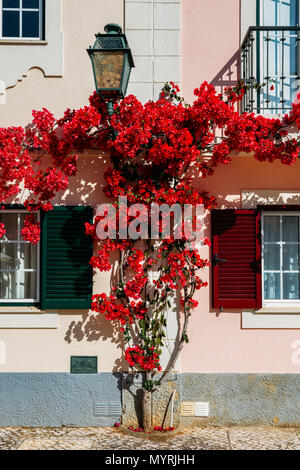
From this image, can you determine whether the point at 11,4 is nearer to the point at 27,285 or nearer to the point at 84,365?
the point at 27,285

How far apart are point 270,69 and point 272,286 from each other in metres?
2.96

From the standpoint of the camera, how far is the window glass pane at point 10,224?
710 cm

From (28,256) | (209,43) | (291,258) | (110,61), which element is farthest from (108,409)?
(209,43)

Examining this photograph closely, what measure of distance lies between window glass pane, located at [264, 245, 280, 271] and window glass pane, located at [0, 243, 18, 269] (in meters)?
3.37

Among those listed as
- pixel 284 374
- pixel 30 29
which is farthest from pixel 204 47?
pixel 284 374

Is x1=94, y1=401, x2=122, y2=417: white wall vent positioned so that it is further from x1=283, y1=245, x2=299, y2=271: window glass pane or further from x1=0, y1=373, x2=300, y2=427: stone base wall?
x1=283, y1=245, x2=299, y2=271: window glass pane

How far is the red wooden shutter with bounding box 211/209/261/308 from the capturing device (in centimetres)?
689

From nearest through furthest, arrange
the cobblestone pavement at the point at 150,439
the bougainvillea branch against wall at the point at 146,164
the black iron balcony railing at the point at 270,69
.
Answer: the cobblestone pavement at the point at 150,439 → the bougainvillea branch against wall at the point at 146,164 → the black iron balcony railing at the point at 270,69

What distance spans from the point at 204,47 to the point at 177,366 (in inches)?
165

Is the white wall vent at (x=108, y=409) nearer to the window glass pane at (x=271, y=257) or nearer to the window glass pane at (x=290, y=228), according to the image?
the window glass pane at (x=271, y=257)

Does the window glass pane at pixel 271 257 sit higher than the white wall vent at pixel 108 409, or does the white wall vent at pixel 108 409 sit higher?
the window glass pane at pixel 271 257

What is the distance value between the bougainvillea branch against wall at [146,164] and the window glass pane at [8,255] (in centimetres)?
49

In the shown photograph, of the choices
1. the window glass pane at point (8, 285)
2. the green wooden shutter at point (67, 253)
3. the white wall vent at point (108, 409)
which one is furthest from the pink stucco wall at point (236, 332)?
the window glass pane at point (8, 285)

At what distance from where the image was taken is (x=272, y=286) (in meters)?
7.11
